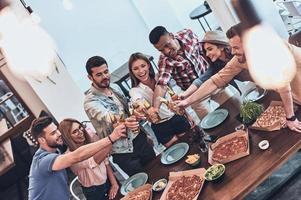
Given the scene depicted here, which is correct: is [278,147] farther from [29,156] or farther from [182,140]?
[29,156]

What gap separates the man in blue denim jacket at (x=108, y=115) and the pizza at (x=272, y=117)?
1144 millimetres

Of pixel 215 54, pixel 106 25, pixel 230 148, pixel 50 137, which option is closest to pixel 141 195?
pixel 230 148

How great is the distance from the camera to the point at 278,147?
2.51 metres

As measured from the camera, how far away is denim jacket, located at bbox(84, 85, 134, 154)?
3.33m

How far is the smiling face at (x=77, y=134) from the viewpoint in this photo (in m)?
3.17

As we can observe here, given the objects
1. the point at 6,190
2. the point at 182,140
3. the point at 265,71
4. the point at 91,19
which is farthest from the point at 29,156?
the point at 265,71

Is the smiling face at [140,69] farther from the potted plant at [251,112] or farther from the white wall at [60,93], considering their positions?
the white wall at [60,93]

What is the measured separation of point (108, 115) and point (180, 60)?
0.98 m

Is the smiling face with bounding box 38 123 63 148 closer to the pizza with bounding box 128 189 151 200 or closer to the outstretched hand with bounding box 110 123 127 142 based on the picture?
the outstretched hand with bounding box 110 123 127 142

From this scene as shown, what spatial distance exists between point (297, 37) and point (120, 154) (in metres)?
2.16

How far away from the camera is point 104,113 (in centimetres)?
331

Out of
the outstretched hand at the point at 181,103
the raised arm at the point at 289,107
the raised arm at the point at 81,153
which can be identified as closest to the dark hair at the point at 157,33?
the outstretched hand at the point at 181,103

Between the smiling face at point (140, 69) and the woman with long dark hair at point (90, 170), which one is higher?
the smiling face at point (140, 69)

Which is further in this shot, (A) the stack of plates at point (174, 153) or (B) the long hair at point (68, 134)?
(B) the long hair at point (68, 134)
